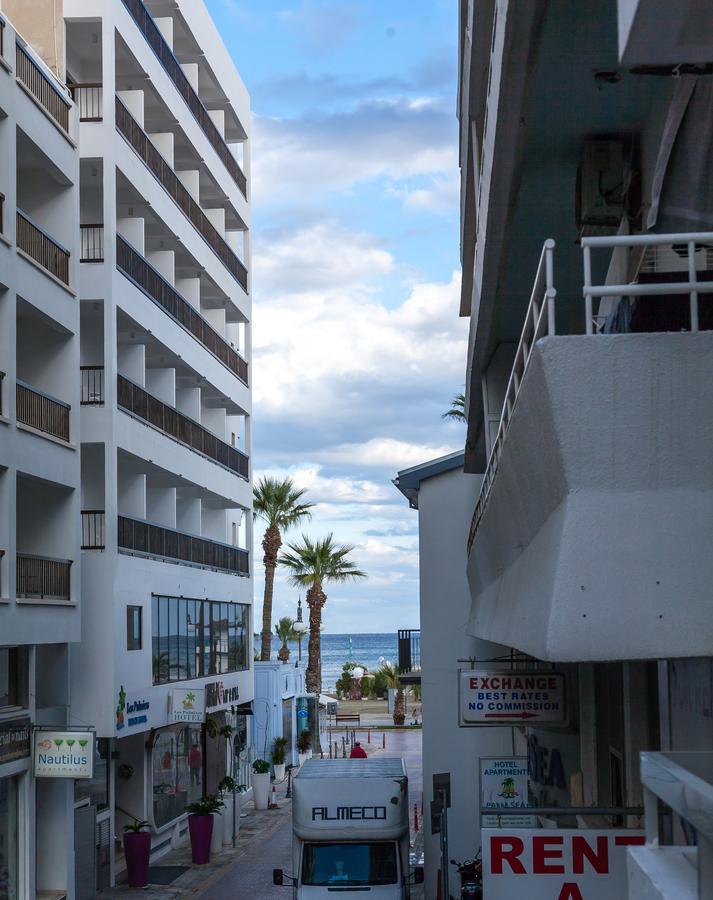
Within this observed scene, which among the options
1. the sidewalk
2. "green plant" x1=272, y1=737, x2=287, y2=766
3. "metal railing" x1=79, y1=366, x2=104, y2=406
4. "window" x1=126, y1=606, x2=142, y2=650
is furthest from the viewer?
"green plant" x1=272, y1=737, x2=287, y2=766

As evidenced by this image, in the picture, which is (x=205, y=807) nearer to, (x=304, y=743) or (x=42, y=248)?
(x=42, y=248)

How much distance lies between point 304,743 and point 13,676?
31.6m

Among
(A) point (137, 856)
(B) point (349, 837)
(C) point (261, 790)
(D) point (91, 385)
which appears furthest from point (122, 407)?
(C) point (261, 790)

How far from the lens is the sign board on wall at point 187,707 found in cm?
3338

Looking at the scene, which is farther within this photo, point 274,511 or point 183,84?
point 274,511

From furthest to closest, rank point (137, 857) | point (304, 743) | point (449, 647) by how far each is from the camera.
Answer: point (304, 743) < point (449, 647) < point (137, 857)

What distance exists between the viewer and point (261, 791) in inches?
1673

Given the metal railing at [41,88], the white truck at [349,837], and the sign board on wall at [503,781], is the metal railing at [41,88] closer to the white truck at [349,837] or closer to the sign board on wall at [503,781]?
the white truck at [349,837]

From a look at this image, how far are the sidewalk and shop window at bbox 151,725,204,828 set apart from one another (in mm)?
1160

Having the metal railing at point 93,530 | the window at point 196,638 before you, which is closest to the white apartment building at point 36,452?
the metal railing at point 93,530

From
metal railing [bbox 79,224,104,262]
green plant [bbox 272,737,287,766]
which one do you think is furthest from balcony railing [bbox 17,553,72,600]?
green plant [bbox 272,737,287,766]

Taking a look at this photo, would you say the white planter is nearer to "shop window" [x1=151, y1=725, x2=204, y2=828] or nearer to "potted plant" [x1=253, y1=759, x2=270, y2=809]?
"potted plant" [x1=253, y1=759, x2=270, y2=809]

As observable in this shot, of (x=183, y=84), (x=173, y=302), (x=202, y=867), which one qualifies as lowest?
(x=202, y=867)

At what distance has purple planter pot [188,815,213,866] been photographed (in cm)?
3198
